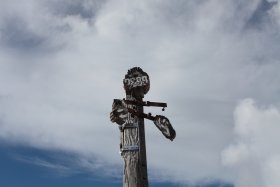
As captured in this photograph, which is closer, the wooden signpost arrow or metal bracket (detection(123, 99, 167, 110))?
the wooden signpost arrow

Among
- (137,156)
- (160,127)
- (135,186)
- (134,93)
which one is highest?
(134,93)

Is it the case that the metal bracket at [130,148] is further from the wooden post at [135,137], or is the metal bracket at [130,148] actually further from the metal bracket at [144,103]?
the metal bracket at [144,103]

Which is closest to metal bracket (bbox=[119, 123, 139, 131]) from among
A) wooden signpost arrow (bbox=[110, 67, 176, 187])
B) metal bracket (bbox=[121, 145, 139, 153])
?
wooden signpost arrow (bbox=[110, 67, 176, 187])

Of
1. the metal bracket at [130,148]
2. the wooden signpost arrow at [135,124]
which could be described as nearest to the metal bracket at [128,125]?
the wooden signpost arrow at [135,124]

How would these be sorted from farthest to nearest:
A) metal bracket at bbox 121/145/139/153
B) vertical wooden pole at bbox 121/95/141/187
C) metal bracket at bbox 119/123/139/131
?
metal bracket at bbox 119/123/139/131
metal bracket at bbox 121/145/139/153
vertical wooden pole at bbox 121/95/141/187

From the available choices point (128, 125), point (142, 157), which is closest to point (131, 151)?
point (142, 157)

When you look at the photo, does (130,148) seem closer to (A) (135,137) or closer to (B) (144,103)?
(A) (135,137)

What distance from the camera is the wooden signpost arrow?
7250 millimetres

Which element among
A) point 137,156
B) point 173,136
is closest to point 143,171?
point 137,156

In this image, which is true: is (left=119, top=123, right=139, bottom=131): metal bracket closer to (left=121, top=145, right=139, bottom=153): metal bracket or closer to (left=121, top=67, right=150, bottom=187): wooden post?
(left=121, top=67, right=150, bottom=187): wooden post

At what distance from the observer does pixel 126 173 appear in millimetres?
7277

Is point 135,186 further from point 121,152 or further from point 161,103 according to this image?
point 161,103

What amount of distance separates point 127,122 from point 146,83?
72cm

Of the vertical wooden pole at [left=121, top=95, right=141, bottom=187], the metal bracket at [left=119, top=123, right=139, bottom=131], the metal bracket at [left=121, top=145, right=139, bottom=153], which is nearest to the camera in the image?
the vertical wooden pole at [left=121, top=95, right=141, bottom=187]
